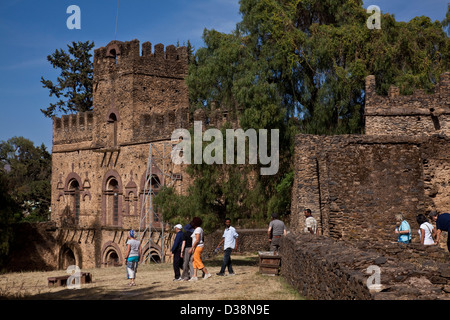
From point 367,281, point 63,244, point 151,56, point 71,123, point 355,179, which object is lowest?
point 63,244

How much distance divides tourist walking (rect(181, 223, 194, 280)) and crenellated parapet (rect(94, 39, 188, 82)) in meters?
22.0

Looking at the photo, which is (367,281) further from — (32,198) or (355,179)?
(32,198)

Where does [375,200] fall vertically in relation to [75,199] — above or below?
above

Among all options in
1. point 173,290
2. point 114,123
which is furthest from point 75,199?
point 173,290

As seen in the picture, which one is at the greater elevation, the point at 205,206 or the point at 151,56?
the point at 151,56

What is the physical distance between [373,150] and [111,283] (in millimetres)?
7409

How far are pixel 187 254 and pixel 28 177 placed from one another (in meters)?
48.1

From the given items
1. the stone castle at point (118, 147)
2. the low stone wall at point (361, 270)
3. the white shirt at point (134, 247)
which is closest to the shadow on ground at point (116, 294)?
the white shirt at point (134, 247)

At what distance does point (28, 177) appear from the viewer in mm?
59250

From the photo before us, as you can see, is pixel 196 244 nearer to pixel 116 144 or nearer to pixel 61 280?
pixel 61 280

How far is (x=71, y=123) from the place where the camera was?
134 ft

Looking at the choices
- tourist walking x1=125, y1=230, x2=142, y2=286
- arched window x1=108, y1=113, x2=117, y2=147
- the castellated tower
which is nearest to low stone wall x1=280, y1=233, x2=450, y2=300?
tourist walking x1=125, y1=230, x2=142, y2=286

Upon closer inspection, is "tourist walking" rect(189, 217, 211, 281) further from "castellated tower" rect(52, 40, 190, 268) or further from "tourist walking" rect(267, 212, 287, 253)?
"castellated tower" rect(52, 40, 190, 268)

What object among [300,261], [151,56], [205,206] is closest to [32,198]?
[151,56]
